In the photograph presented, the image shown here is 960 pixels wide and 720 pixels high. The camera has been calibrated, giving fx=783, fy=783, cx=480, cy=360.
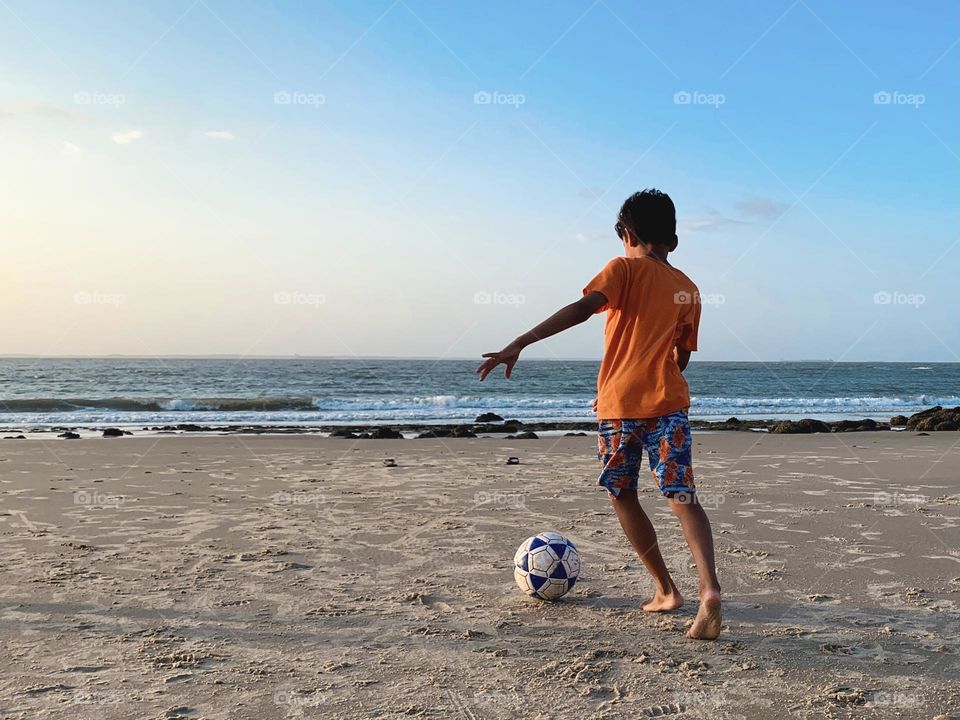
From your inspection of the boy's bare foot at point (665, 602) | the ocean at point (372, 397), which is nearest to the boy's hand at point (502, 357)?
the boy's bare foot at point (665, 602)

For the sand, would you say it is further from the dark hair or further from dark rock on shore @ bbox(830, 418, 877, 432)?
dark rock on shore @ bbox(830, 418, 877, 432)

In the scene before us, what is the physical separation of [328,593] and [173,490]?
4625mm

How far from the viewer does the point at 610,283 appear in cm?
362

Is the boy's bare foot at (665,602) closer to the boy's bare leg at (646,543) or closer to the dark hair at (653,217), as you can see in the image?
the boy's bare leg at (646,543)

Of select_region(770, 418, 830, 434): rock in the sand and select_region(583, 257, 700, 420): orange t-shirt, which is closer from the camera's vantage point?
select_region(583, 257, 700, 420): orange t-shirt

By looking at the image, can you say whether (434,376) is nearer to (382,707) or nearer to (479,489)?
(479,489)

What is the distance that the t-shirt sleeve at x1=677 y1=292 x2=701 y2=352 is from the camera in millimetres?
3771

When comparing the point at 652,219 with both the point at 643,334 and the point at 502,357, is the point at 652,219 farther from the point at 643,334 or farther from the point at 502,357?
the point at 502,357

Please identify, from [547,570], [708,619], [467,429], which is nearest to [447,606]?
[547,570]

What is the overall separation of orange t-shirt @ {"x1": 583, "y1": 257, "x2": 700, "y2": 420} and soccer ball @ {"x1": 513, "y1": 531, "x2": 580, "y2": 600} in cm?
98

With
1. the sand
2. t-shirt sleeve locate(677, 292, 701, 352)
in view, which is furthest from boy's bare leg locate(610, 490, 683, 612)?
t-shirt sleeve locate(677, 292, 701, 352)

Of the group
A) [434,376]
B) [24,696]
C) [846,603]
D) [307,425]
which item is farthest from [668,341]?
[434,376]

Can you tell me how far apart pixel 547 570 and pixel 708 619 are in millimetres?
978

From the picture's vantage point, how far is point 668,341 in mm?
3652
